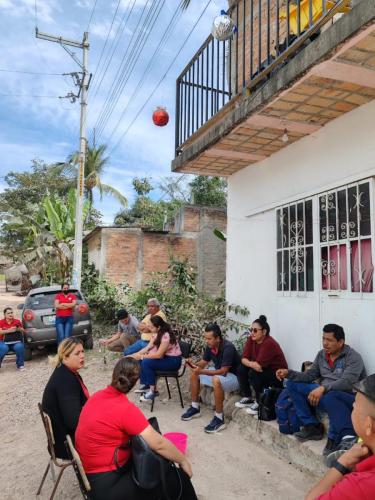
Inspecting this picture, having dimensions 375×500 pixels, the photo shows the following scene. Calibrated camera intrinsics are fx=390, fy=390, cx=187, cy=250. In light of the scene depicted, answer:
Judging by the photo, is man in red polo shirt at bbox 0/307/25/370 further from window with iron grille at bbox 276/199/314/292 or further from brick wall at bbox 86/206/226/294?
window with iron grille at bbox 276/199/314/292

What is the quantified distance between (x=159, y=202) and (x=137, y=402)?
21.4 m

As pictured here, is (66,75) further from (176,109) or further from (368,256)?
(368,256)

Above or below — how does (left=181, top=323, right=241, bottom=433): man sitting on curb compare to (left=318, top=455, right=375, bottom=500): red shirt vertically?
below

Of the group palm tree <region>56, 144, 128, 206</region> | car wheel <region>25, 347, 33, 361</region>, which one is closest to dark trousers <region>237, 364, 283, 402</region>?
car wheel <region>25, 347, 33, 361</region>

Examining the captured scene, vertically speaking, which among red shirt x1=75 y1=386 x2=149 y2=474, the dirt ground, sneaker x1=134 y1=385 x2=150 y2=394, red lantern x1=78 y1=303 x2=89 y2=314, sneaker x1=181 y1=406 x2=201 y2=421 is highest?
red lantern x1=78 y1=303 x2=89 y2=314

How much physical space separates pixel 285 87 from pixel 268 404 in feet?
10.8

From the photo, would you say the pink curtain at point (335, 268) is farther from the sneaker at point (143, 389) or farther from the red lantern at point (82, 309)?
the red lantern at point (82, 309)

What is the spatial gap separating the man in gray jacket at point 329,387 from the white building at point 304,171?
345 mm

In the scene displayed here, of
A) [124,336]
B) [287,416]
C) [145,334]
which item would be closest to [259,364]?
[287,416]

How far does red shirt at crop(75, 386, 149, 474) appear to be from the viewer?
2.58 meters

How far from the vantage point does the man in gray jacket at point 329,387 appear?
3408mm

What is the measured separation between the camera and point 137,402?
18.8 ft

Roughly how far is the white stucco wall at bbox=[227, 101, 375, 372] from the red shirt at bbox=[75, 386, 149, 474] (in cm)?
263

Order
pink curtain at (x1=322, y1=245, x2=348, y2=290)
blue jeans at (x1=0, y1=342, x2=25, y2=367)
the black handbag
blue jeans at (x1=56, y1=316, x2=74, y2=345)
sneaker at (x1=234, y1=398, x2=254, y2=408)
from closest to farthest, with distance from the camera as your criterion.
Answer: the black handbag
pink curtain at (x1=322, y1=245, x2=348, y2=290)
sneaker at (x1=234, y1=398, x2=254, y2=408)
blue jeans at (x1=0, y1=342, x2=25, y2=367)
blue jeans at (x1=56, y1=316, x2=74, y2=345)
